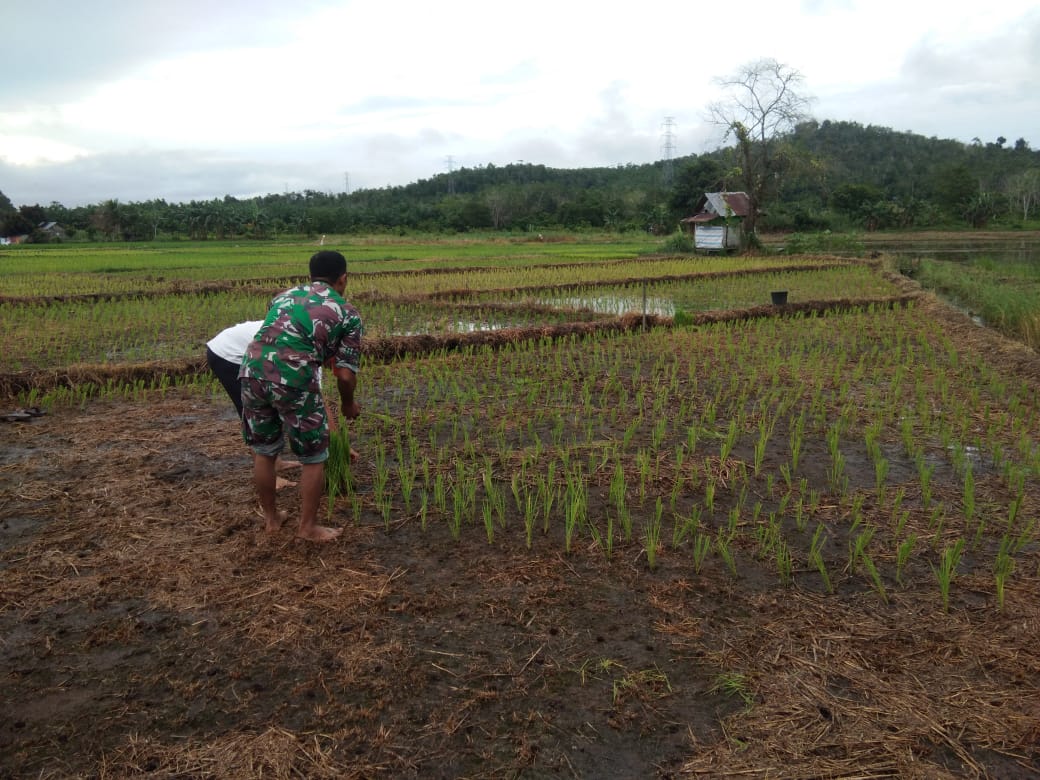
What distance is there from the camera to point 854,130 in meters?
70.4

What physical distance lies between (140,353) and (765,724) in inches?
312

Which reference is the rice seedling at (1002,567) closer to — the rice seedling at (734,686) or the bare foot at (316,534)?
the rice seedling at (734,686)

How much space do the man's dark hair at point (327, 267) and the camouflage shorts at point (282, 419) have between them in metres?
0.54

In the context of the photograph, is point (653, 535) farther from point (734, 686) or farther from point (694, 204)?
point (694, 204)

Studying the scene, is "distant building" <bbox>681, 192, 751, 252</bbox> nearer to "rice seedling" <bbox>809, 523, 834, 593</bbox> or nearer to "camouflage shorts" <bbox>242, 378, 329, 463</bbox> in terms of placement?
"rice seedling" <bbox>809, 523, 834, 593</bbox>

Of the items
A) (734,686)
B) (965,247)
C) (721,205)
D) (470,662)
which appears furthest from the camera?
(965,247)

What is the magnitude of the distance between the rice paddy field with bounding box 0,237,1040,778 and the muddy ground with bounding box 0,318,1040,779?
0.01m

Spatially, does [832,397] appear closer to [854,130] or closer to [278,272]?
[278,272]

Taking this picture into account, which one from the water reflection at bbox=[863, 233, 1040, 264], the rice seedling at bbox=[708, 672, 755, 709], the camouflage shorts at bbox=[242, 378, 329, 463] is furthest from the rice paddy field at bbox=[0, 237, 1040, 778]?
the water reflection at bbox=[863, 233, 1040, 264]

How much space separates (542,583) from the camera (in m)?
3.07

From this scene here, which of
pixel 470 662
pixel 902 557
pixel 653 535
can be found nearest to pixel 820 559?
pixel 902 557

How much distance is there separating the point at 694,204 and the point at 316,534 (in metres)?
37.2

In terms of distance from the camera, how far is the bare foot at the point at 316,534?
3.43 m

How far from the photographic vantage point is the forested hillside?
3928 centimetres
